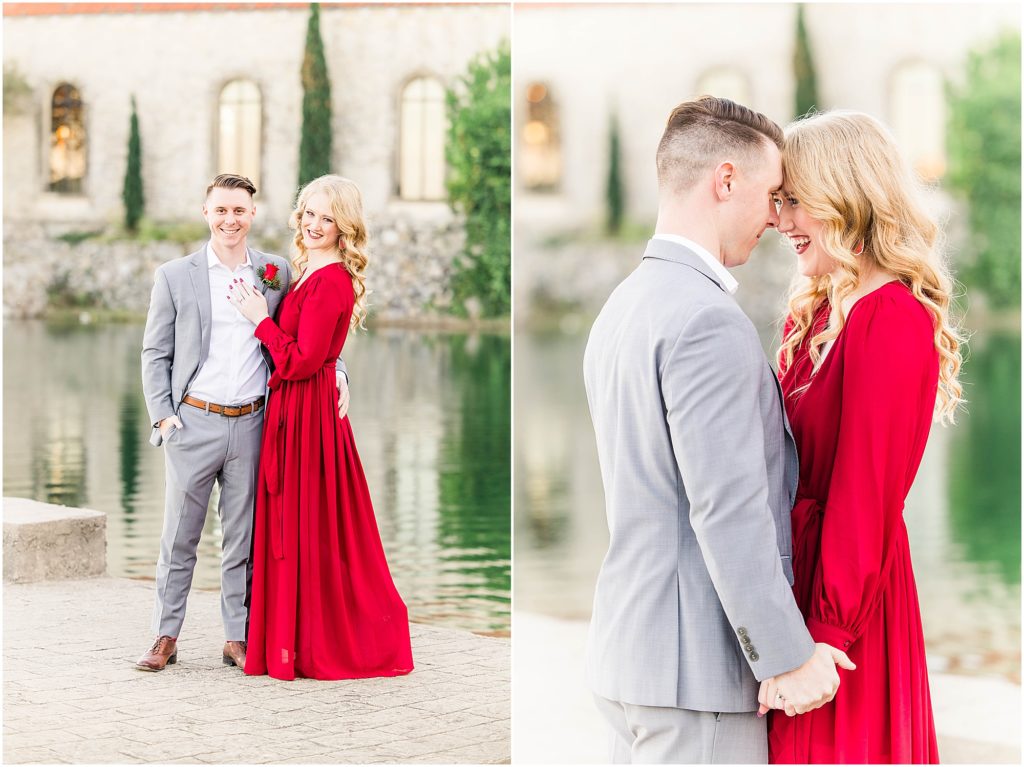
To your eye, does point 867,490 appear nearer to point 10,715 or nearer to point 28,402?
point 10,715

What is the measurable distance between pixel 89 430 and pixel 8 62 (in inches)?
317

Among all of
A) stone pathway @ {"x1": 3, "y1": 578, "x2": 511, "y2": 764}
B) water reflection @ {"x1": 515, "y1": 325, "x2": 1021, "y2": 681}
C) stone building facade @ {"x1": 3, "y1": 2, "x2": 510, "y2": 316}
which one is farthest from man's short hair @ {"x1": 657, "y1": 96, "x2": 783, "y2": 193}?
stone building facade @ {"x1": 3, "y1": 2, "x2": 510, "y2": 316}

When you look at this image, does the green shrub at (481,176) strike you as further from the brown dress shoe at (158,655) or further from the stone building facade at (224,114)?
the brown dress shoe at (158,655)

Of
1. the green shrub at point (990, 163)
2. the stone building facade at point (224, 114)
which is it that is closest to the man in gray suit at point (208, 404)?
Result: the stone building facade at point (224, 114)

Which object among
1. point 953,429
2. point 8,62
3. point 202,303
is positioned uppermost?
point 8,62

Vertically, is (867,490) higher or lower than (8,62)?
lower

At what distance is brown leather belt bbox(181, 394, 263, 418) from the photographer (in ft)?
14.2

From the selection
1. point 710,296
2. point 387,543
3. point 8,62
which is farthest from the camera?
point 8,62

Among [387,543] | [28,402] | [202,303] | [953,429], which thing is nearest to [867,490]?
[202,303]

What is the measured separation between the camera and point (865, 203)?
83.7 inches

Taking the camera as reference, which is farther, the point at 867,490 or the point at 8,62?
the point at 8,62

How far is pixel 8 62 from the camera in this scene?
69.5 ft

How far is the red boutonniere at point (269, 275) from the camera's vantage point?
4.46 metres

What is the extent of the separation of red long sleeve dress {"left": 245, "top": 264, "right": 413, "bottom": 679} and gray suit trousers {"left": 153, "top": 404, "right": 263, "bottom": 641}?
0.07 meters
